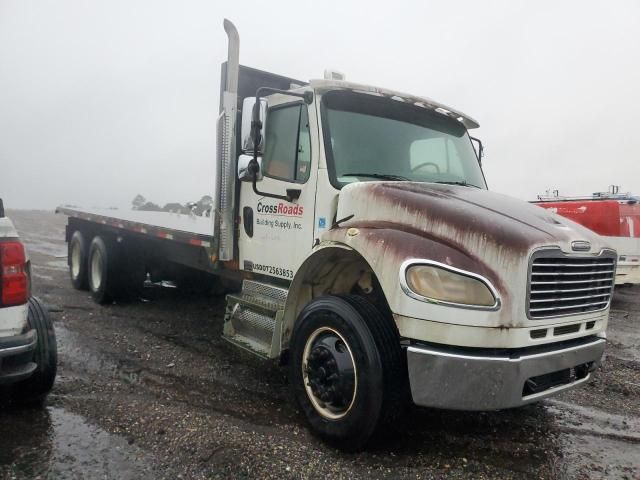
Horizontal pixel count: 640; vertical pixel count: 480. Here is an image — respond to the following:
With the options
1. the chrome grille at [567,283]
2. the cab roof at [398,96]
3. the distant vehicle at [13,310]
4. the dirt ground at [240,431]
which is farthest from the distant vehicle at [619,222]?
the distant vehicle at [13,310]

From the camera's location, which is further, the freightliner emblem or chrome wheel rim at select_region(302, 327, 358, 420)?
chrome wheel rim at select_region(302, 327, 358, 420)

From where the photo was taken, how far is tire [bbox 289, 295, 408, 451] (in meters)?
2.96

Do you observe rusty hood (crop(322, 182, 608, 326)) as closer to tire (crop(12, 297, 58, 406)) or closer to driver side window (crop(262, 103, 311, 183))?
driver side window (crop(262, 103, 311, 183))

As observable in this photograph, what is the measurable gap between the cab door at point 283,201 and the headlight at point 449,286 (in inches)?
47.0

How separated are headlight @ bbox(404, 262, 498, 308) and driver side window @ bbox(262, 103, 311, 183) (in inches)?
55.5

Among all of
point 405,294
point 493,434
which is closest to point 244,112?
point 405,294

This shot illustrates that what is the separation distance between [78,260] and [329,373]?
21.2ft

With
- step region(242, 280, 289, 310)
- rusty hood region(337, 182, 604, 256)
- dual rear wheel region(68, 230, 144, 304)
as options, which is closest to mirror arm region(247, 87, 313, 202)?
rusty hood region(337, 182, 604, 256)

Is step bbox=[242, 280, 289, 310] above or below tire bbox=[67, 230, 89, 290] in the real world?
above

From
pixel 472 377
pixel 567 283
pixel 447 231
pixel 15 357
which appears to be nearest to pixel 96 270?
pixel 15 357

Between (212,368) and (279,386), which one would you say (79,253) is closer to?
(212,368)

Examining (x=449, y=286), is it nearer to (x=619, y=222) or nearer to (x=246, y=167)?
(x=246, y=167)

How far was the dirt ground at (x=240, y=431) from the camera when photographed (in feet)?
9.80

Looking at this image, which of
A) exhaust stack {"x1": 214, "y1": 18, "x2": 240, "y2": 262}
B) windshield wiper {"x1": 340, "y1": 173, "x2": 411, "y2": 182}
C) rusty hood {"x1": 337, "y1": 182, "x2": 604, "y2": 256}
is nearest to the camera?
rusty hood {"x1": 337, "y1": 182, "x2": 604, "y2": 256}
